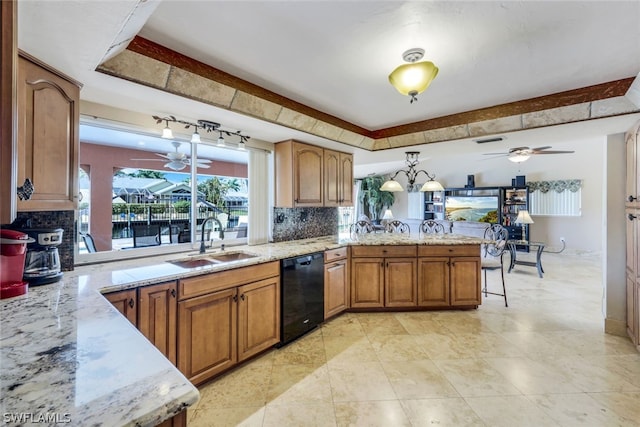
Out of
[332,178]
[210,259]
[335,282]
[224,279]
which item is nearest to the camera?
[224,279]

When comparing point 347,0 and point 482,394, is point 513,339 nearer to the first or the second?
point 482,394

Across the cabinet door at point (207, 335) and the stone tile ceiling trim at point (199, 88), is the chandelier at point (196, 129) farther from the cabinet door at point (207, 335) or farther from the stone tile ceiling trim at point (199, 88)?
the cabinet door at point (207, 335)

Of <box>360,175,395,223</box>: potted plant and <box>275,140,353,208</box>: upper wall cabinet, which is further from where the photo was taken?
<box>360,175,395,223</box>: potted plant

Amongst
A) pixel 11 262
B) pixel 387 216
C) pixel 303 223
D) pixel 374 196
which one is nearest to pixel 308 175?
pixel 303 223

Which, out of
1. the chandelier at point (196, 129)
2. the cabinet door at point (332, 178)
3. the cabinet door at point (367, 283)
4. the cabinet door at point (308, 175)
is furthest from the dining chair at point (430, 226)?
the chandelier at point (196, 129)

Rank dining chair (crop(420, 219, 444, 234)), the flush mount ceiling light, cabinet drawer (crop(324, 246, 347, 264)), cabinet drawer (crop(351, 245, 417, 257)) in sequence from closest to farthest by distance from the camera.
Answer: the flush mount ceiling light < cabinet drawer (crop(324, 246, 347, 264)) < cabinet drawer (crop(351, 245, 417, 257)) < dining chair (crop(420, 219, 444, 234))

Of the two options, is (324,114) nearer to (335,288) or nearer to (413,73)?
(413,73)

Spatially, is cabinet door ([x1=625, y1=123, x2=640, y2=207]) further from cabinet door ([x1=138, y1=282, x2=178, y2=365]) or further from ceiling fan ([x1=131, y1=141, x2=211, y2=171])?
ceiling fan ([x1=131, y1=141, x2=211, y2=171])

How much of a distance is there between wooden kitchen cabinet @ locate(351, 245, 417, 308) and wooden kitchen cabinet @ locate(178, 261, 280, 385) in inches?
47.2

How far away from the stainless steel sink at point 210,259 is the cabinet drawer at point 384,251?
4.39ft

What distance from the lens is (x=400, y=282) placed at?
3.36 metres

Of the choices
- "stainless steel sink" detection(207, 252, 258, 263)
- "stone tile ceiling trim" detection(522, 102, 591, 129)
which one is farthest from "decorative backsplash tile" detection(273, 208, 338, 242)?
"stone tile ceiling trim" detection(522, 102, 591, 129)

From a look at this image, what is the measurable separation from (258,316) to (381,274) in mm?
1664

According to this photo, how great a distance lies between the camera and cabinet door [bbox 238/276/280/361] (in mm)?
2207
